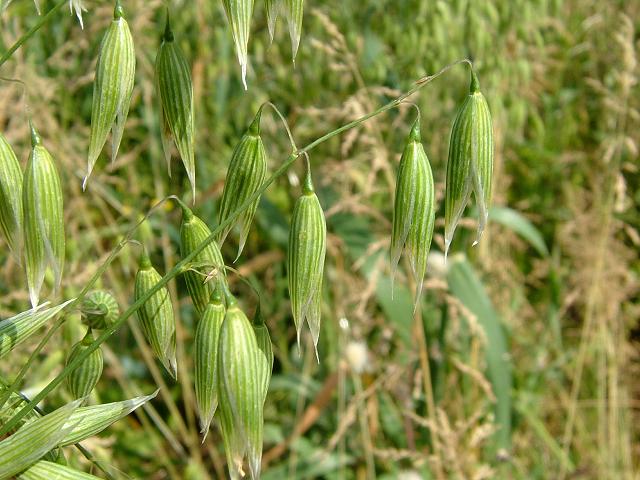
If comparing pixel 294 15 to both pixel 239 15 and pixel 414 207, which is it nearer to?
pixel 239 15

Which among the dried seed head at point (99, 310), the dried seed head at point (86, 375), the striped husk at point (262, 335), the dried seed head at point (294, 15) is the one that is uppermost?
the dried seed head at point (294, 15)

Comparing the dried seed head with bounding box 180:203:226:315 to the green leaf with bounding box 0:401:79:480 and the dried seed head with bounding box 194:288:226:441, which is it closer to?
the dried seed head with bounding box 194:288:226:441

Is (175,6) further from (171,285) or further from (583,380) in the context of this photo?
(583,380)

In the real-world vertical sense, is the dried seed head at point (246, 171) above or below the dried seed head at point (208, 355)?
above

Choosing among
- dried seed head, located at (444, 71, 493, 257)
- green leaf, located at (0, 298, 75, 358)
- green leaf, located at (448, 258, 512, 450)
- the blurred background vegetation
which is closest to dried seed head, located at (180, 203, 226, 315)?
green leaf, located at (0, 298, 75, 358)

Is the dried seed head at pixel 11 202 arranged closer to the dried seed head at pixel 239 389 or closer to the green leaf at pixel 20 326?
the green leaf at pixel 20 326

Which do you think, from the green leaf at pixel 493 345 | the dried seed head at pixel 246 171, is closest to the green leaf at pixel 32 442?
the dried seed head at pixel 246 171

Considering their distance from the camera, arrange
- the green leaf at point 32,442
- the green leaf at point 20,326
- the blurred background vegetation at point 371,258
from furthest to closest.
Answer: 1. the blurred background vegetation at point 371,258
2. the green leaf at point 20,326
3. the green leaf at point 32,442
